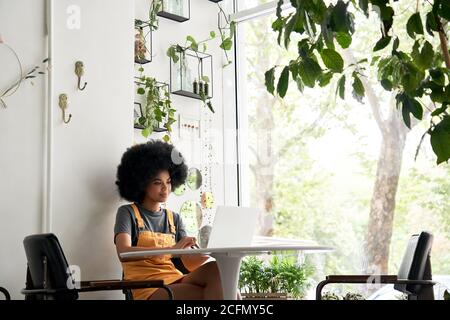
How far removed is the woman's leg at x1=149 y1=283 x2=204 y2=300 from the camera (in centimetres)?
326

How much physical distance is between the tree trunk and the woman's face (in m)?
2.27

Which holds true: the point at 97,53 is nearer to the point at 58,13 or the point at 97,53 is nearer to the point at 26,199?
the point at 58,13

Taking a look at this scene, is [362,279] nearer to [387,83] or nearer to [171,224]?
[171,224]

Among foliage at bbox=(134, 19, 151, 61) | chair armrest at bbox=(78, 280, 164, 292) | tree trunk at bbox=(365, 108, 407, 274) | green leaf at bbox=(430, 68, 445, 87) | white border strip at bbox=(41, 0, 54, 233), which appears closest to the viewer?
green leaf at bbox=(430, 68, 445, 87)

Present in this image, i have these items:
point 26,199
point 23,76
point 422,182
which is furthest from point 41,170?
point 422,182

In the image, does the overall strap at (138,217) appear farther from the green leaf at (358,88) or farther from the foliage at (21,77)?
the green leaf at (358,88)

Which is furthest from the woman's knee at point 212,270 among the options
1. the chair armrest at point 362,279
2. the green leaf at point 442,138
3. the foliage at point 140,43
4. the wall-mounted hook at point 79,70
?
the green leaf at point 442,138

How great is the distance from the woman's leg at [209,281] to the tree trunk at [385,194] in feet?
7.92

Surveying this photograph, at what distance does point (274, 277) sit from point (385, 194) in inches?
61.5

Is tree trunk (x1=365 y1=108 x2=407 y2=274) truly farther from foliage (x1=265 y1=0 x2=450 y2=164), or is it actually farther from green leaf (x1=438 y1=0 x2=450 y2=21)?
green leaf (x1=438 y1=0 x2=450 y2=21)

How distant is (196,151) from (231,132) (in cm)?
46

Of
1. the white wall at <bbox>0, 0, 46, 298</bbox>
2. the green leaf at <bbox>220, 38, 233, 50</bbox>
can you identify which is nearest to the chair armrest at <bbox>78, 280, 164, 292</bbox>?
the white wall at <bbox>0, 0, 46, 298</bbox>

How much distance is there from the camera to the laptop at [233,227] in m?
2.96

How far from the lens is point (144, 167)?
3.74 m
